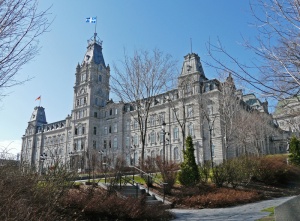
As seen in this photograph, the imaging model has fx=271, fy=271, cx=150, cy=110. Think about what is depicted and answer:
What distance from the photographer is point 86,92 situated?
2537 inches

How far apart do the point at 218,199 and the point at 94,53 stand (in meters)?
58.6

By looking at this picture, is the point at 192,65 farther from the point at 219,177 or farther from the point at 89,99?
the point at 219,177

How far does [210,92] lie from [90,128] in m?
30.6

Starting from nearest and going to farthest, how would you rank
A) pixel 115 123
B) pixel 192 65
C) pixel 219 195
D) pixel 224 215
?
pixel 224 215
pixel 219 195
pixel 192 65
pixel 115 123

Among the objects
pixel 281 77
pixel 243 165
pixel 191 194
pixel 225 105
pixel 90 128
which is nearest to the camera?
pixel 281 77

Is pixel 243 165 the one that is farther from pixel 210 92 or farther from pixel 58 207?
pixel 210 92

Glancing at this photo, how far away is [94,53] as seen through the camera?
218 ft

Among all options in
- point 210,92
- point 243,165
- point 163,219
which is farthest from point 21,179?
point 210,92

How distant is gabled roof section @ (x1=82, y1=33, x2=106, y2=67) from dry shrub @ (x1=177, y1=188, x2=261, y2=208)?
5526 centimetres

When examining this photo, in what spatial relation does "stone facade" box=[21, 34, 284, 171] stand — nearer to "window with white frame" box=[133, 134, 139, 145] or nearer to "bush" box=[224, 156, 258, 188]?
"window with white frame" box=[133, 134, 139, 145]

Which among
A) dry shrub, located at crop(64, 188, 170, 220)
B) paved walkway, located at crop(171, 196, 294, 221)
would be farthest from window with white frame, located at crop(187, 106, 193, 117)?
dry shrub, located at crop(64, 188, 170, 220)

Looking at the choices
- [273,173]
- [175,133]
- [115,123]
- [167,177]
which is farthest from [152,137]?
[167,177]

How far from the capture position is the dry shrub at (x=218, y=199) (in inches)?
531

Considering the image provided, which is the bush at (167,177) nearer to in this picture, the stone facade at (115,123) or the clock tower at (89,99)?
the stone facade at (115,123)
